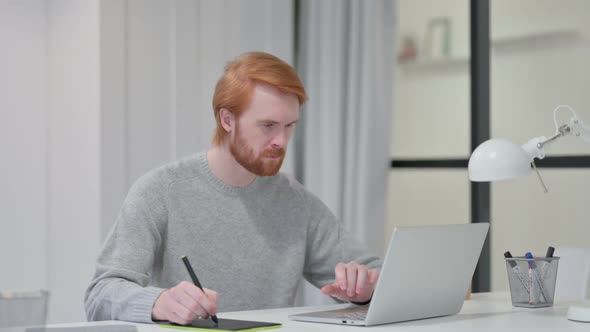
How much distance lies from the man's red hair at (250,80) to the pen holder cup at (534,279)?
0.68 metres

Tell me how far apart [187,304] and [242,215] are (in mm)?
645

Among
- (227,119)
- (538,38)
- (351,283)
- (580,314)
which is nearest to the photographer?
(580,314)

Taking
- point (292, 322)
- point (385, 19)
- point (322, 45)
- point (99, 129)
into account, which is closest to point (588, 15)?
point (385, 19)

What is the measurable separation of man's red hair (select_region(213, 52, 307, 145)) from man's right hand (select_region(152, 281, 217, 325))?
0.67 metres

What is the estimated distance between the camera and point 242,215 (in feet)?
7.80

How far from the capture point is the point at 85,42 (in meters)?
3.24

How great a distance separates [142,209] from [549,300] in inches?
38.9

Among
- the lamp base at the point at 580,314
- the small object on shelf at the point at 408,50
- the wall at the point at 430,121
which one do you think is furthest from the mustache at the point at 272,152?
the small object on shelf at the point at 408,50

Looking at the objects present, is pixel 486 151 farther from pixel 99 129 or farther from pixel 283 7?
pixel 283 7

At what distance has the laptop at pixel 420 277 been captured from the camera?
1757mm

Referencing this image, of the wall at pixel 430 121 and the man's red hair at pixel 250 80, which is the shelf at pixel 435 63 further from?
the man's red hair at pixel 250 80

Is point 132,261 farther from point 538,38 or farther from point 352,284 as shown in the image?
point 538,38

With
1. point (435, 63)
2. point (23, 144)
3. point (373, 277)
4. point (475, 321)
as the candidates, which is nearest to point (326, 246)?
point (373, 277)

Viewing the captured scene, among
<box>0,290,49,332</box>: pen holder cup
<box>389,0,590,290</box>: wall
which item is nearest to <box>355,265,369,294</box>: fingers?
<box>0,290,49,332</box>: pen holder cup
